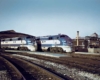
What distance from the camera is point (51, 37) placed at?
1898cm

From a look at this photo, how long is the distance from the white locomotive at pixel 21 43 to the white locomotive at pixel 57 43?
1.88m

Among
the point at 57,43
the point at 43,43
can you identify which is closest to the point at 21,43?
the point at 43,43

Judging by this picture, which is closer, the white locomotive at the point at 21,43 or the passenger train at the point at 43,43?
the passenger train at the point at 43,43

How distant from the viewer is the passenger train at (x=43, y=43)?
57.0 ft

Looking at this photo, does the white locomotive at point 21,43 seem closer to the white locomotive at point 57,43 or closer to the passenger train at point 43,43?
the passenger train at point 43,43

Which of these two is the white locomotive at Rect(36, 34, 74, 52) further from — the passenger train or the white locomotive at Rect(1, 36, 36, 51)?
the white locomotive at Rect(1, 36, 36, 51)

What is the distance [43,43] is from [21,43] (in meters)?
4.73

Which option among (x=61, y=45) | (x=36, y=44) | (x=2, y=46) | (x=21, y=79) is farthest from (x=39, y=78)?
(x=2, y=46)

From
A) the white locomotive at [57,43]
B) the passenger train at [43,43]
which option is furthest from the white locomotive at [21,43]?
the white locomotive at [57,43]

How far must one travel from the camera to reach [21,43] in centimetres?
2384

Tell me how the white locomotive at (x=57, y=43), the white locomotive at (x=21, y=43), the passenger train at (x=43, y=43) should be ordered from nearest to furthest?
1. the white locomotive at (x=57, y=43)
2. the passenger train at (x=43, y=43)
3. the white locomotive at (x=21, y=43)

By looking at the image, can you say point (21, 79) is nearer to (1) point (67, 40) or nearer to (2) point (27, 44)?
(1) point (67, 40)

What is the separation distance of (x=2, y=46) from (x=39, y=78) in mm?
26670

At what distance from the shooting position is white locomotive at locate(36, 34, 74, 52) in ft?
56.4
